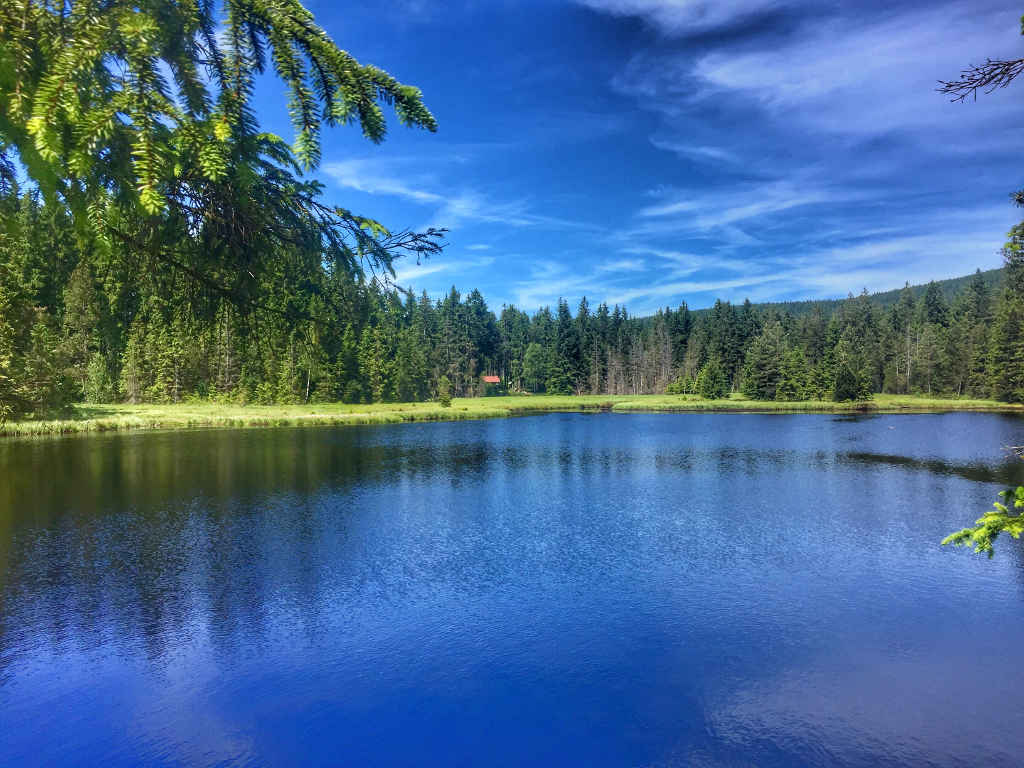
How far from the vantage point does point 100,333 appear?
13.1 feet

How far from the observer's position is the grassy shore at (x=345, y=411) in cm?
5528

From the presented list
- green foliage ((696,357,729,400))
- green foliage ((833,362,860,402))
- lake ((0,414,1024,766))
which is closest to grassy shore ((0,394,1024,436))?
green foliage ((833,362,860,402))

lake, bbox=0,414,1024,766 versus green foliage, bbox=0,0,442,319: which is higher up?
green foliage, bbox=0,0,442,319

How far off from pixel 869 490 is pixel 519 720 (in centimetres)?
2480

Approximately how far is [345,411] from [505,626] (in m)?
64.2

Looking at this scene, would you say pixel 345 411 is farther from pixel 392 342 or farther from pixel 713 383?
pixel 713 383

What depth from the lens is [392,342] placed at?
282ft

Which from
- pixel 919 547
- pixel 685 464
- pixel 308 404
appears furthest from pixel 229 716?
pixel 308 404

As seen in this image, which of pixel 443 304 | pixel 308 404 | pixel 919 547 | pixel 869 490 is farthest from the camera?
pixel 443 304

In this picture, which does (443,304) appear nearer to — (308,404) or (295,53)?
(308,404)

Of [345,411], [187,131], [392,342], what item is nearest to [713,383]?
[392,342]

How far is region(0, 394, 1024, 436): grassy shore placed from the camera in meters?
55.3

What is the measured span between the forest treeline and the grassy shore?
2358mm

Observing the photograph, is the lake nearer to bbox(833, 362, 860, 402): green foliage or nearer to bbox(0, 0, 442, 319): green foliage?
bbox(0, 0, 442, 319): green foliage
